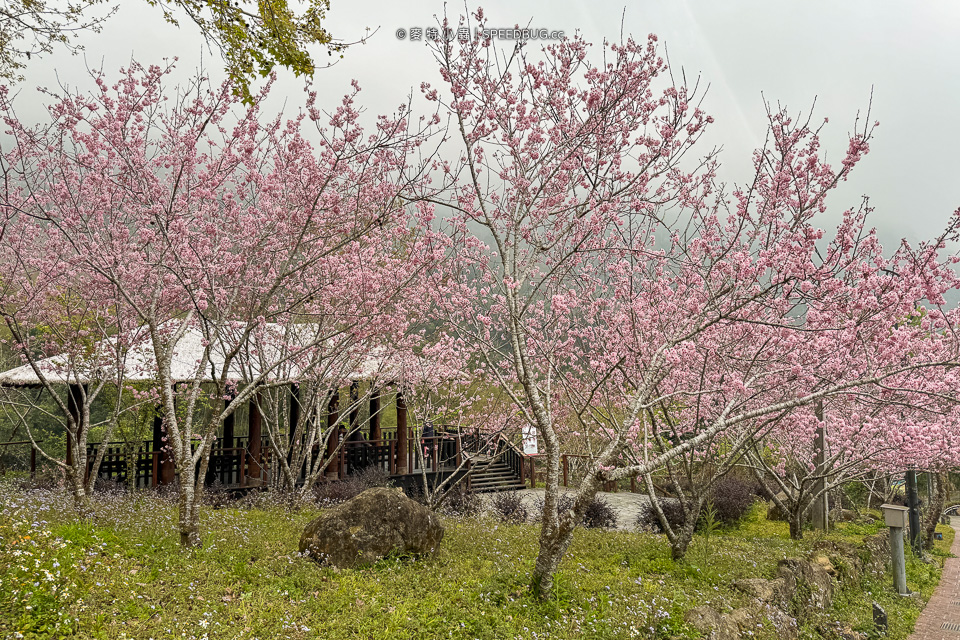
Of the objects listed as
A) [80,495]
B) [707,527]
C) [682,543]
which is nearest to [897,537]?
[707,527]

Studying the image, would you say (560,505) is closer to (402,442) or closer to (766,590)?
(402,442)

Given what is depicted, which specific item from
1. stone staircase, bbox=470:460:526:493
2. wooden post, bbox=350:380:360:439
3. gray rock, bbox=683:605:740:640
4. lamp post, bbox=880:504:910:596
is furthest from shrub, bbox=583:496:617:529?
gray rock, bbox=683:605:740:640

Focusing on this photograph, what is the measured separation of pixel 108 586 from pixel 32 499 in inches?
272

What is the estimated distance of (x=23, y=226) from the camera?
32.6 ft

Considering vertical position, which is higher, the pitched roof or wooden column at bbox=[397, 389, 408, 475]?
the pitched roof

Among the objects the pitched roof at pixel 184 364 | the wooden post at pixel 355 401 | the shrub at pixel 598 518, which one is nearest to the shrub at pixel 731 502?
the shrub at pixel 598 518

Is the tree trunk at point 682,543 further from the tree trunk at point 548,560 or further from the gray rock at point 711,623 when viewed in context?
the tree trunk at point 548,560

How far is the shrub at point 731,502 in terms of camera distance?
44.2ft

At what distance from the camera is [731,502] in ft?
45.3

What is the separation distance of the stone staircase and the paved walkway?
10.6 metres

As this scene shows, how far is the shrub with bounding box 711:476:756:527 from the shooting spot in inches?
531

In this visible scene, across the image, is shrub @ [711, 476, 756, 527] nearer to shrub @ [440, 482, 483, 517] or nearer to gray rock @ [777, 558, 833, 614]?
gray rock @ [777, 558, 833, 614]

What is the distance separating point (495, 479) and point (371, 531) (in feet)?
40.1

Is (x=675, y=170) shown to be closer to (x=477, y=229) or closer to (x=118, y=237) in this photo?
(x=477, y=229)
